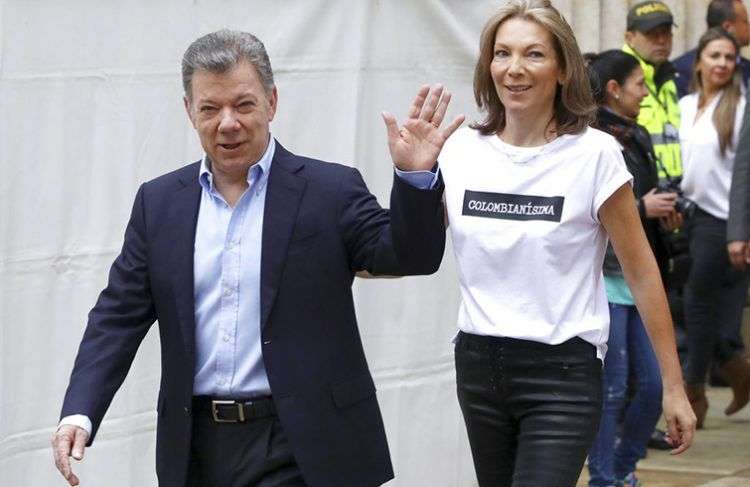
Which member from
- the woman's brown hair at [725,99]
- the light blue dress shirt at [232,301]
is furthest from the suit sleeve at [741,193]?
the light blue dress shirt at [232,301]

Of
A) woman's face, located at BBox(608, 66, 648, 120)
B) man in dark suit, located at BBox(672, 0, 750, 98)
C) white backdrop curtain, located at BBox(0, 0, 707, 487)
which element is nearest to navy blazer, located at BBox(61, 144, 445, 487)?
white backdrop curtain, located at BBox(0, 0, 707, 487)

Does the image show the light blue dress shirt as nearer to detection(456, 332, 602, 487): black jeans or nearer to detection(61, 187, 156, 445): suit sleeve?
detection(61, 187, 156, 445): suit sleeve

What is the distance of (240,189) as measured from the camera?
13.9ft

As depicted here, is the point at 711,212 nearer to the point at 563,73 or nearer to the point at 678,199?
the point at 678,199

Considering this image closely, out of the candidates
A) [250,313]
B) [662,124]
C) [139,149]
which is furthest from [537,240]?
[662,124]

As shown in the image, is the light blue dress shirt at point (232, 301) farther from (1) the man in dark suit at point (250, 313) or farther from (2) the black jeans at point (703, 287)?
(2) the black jeans at point (703, 287)

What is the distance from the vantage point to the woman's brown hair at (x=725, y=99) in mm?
9234

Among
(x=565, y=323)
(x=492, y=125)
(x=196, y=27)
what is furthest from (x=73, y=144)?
(x=565, y=323)

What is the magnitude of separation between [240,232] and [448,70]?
9.14 feet

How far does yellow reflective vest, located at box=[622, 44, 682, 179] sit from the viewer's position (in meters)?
8.04

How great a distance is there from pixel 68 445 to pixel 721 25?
7123mm

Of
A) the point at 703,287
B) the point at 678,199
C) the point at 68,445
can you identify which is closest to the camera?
the point at 68,445

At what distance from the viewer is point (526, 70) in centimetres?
485

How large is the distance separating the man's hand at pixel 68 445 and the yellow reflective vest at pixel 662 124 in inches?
172
